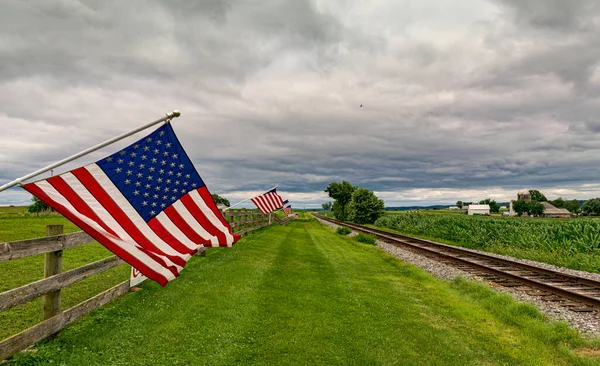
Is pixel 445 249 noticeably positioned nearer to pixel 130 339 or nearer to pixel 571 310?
pixel 571 310

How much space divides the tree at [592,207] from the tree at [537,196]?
2589cm

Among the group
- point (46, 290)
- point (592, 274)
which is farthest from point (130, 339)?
point (592, 274)

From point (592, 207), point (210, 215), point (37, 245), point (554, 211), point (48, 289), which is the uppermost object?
point (592, 207)

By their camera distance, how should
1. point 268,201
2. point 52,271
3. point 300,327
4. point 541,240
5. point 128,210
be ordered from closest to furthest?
point 128,210, point 52,271, point 300,327, point 541,240, point 268,201

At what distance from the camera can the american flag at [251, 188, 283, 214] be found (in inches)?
874

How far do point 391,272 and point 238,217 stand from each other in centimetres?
970

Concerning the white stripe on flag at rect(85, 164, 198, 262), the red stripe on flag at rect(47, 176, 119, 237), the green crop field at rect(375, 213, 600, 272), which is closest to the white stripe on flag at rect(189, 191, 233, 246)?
the white stripe on flag at rect(85, 164, 198, 262)

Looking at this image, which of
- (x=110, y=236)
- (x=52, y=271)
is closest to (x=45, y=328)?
(x=52, y=271)

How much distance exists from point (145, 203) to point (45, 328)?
218 cm

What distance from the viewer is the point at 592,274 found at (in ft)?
54.6

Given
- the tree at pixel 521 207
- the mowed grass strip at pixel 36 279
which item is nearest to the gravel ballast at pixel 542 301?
the mowed grass strip at pixel 36 279

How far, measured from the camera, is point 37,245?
511 cm

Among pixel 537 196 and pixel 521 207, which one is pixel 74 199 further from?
pixel 537 196

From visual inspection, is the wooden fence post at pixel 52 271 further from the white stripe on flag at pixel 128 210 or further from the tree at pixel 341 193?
the tree at pixel 341 193
